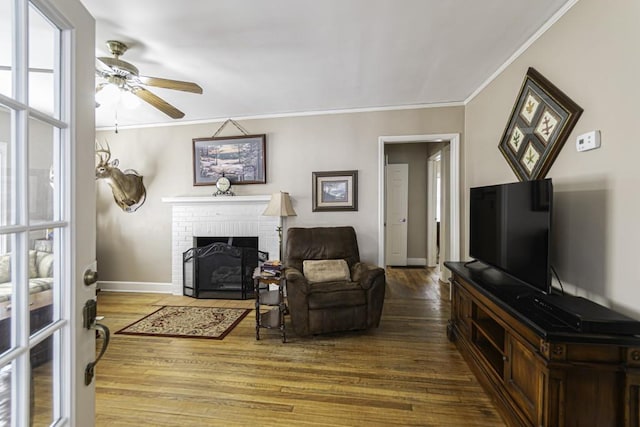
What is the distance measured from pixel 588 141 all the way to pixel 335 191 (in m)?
2.52

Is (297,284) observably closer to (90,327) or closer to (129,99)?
(90,327)

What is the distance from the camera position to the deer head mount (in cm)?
379

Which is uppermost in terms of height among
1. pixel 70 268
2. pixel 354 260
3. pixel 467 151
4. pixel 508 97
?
pixel 508 97

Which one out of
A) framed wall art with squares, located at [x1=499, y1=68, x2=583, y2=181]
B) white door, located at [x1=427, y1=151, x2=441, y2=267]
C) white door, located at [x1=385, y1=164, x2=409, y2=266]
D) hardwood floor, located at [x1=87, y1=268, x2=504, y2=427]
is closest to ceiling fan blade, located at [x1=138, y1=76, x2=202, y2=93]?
hardwood floor, located at [x1=87, y1=268, x2=504, y2=427]

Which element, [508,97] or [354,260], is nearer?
[508,97]

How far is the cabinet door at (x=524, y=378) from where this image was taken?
1.37m

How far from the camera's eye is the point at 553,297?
1.60m

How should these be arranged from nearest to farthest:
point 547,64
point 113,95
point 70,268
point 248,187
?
1. point 70,268
2. point 547,64
3. point 113,95
4. point 248,187

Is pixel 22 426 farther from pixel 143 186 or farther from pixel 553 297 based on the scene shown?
pixel 143 186

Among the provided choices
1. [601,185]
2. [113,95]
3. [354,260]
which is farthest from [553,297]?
[113,95]

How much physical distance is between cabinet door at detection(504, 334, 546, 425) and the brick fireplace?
2.79 m

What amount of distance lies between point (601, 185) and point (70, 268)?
2.41 meters

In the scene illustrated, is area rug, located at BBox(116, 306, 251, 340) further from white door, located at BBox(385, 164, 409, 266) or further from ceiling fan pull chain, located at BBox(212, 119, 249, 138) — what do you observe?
white door, located at BBox(385, 164, 409, 266)

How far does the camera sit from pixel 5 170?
0.66 meters
